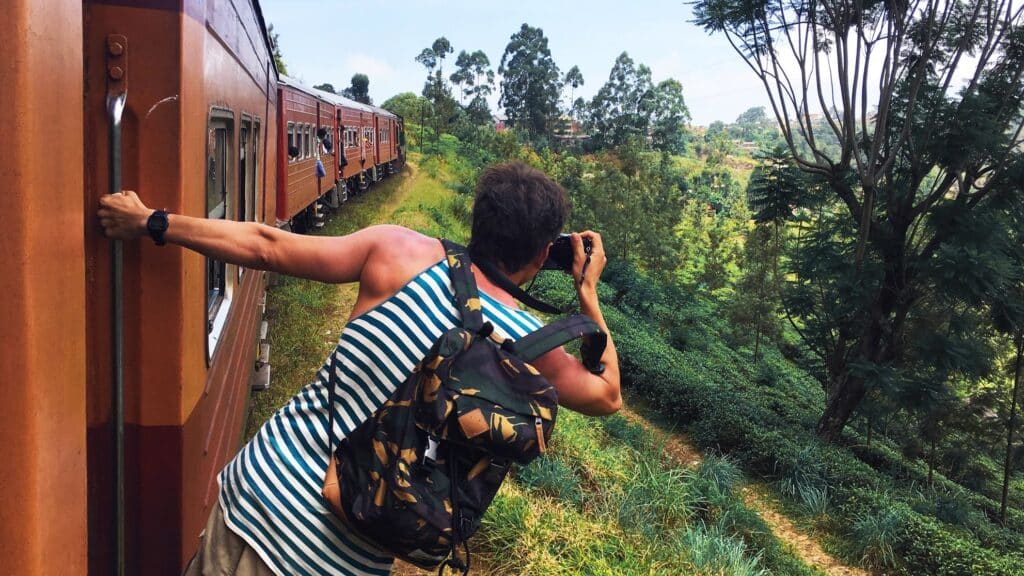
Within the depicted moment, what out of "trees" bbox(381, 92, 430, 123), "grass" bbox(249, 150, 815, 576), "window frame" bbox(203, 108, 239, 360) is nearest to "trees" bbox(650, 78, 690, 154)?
"trees" bbox(381, 92, 430, 123)

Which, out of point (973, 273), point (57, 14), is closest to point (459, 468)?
point (57, 14)

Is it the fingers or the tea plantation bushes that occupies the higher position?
the fingers

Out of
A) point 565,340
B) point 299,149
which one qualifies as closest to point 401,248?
point 565,340

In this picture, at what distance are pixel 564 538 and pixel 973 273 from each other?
29.6ft

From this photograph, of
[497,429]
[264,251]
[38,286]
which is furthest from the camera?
[264,251]

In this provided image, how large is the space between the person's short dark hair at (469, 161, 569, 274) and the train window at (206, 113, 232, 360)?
3.25 feet

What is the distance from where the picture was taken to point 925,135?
1220 centimetres

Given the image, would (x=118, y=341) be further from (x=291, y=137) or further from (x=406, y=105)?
(x=406, y=105)

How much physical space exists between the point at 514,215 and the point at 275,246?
21.7 inches

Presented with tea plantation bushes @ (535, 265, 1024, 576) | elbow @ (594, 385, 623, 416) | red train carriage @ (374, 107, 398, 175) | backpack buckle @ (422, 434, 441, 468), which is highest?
red train carriage @ (374, 107, 398, 175)

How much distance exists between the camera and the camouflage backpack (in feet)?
4.90

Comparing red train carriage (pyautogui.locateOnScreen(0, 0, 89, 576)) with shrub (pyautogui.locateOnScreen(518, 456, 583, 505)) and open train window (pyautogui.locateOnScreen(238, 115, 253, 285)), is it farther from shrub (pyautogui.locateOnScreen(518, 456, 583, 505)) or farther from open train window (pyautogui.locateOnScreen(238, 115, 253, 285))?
shrub (pyautogui.locateOnScreen(518, 456, 583, 505))

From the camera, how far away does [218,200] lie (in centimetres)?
275

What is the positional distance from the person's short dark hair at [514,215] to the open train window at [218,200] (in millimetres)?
961
